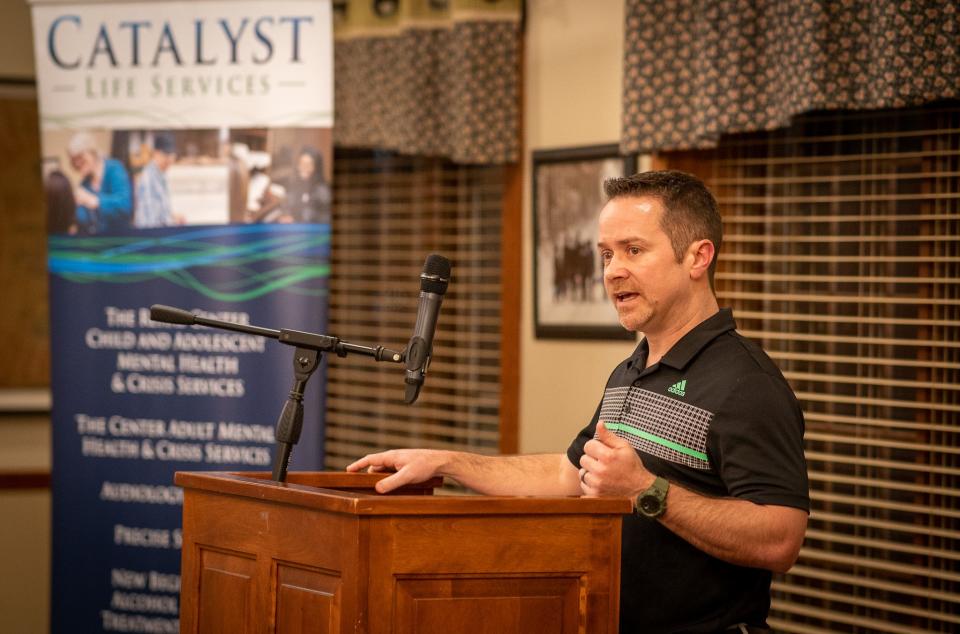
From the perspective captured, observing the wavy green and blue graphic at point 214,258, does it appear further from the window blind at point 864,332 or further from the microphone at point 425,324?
the microphone at point 425,324

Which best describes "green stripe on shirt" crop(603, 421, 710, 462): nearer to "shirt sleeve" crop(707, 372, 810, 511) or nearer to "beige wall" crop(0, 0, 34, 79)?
"shirt sleeve" crop(707, 372, 810, 511)

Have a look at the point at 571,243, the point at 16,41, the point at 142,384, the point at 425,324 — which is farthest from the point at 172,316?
the point at 16,41

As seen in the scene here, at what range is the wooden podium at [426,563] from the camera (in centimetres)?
144

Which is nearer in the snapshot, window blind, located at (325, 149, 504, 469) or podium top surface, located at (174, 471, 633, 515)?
podium top surface, located at (174, 471, 633, 515)

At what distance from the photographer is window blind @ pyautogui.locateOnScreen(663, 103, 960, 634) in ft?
10.4

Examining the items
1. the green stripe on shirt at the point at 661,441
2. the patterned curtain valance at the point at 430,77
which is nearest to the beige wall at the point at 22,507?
the patterned curtain valance at the point at 430,77

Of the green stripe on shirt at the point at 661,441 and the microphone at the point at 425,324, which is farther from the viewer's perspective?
the green stripe on shirt at the point at 661,441

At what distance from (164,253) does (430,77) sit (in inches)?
55.5

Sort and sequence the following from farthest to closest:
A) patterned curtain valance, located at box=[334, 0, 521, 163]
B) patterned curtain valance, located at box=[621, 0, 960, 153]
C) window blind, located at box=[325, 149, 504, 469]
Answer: window blind, located at box=[325, 149, 504, 469] < patterned curtain valance, located at box=[334, 0, 521, 163] < patterned curtain valance, located at box=[621, 0, 960, 153]

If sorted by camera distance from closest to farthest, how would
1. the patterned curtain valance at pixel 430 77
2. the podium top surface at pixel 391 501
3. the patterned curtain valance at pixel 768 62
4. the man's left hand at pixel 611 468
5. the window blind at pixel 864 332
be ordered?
the podium top surface at pixel 391 501, the man's left hand at pixel 611 468, the patterned curtain valance at pixel 768 62, the window blind at pixel 864 332, the patterned curtain valance at pixel 430 77

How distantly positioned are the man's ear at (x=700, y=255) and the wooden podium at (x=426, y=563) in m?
0.60

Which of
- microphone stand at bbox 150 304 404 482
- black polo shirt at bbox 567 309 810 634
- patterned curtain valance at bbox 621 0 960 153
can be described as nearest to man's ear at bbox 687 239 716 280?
black polo shirt at bbox 567 309 810 634

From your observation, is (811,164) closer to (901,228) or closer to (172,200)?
(901,228)

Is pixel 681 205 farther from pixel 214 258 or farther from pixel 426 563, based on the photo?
pixel 214 258
